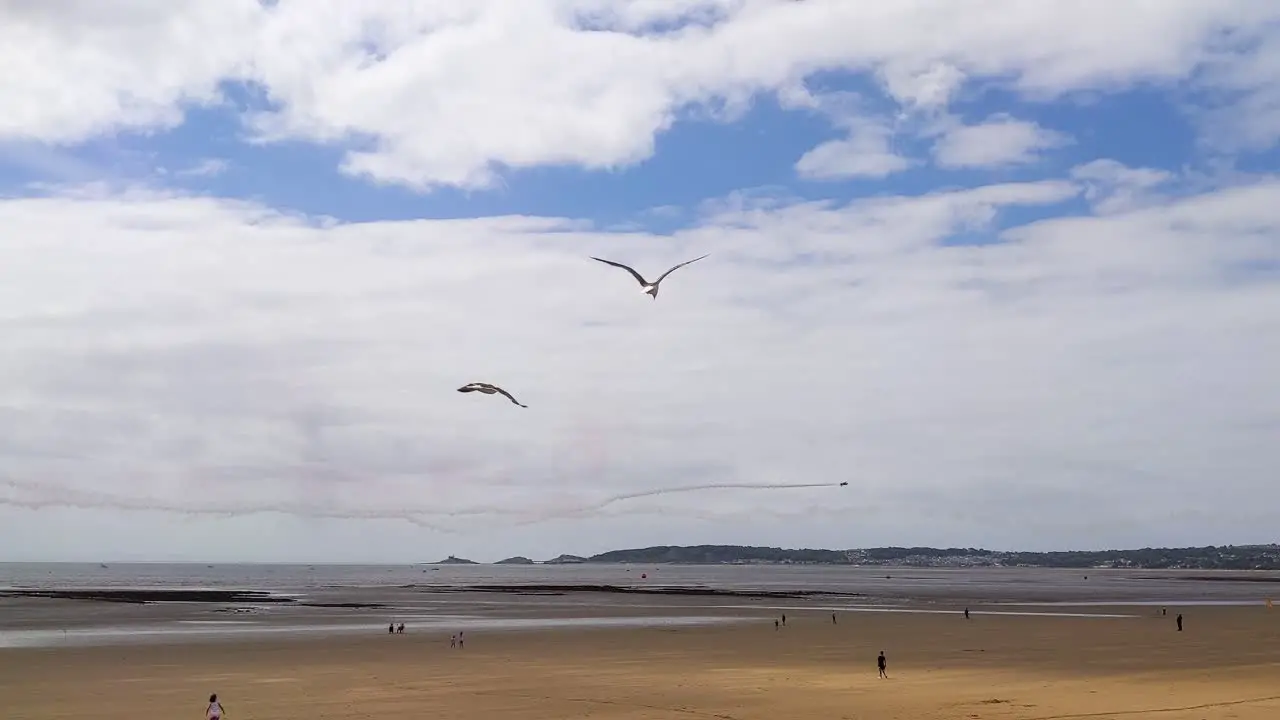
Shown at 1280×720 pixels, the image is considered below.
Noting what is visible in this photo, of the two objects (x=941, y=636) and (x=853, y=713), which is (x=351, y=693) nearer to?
(x=853, y=713)

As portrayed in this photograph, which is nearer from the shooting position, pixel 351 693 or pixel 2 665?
pixel 351 693

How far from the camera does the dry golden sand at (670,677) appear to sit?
110ft

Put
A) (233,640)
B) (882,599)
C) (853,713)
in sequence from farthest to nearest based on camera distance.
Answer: (882,599)
(233,640)
(853,713)

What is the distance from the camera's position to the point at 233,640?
59.2 metres

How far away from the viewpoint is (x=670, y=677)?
4231 cm

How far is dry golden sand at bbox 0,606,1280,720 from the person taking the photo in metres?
33.6

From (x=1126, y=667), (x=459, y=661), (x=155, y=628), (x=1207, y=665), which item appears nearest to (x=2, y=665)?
(x=459, y=661)

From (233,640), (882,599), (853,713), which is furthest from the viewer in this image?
(882,599)

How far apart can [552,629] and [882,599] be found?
5224 cm

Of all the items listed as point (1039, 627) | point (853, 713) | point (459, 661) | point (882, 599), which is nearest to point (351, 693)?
point (459, 661)

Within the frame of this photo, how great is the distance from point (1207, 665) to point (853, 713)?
2186cm

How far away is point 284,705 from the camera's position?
34.7 meters

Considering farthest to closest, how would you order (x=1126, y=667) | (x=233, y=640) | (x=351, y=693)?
(x=233, y=640) → (x=1126, y=667) → (x=351, y=693)

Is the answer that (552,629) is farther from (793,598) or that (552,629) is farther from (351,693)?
(793,598)
